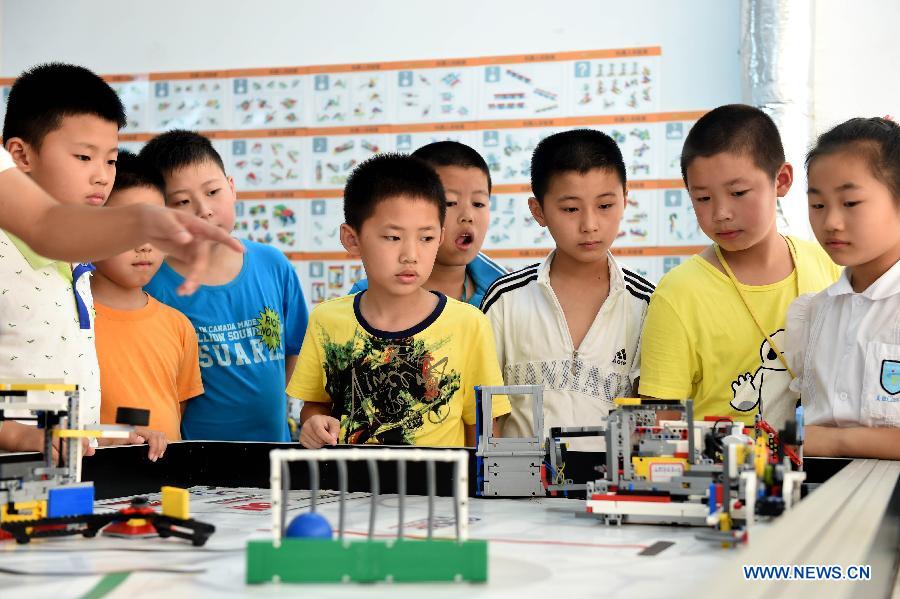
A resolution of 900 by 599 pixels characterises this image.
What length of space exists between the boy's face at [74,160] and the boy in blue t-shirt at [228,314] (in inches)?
16.4

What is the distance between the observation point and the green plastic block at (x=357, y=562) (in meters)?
0.88

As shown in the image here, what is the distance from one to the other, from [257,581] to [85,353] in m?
1.17

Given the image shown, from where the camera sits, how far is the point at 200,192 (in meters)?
2.47

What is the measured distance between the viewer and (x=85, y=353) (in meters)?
1.90

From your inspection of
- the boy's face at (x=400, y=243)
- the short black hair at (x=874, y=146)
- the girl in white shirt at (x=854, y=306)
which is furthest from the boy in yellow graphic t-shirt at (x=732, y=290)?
the boy's face at (x=400, y=243)

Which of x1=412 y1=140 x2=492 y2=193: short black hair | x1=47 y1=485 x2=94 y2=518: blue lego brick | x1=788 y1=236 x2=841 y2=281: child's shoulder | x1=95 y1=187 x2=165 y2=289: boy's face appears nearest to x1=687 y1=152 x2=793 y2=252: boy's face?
x1=788 y1=236 x2=841 y2=281: child's shoulder

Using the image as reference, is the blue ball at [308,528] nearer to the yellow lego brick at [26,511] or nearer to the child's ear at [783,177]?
the yellow lego brick at [26,511]

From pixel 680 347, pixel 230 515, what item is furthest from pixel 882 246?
pixel 230 515

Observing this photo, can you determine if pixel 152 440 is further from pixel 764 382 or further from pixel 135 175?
pixel 764 382

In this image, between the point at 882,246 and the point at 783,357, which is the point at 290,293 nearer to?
the point at 783,357

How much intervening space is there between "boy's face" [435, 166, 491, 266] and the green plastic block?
1601 millimetres

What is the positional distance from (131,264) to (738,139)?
1435 millimetres

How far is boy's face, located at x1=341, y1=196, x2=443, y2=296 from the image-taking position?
198cm

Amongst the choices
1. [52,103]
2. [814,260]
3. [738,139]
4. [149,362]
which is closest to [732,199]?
[738,139]
